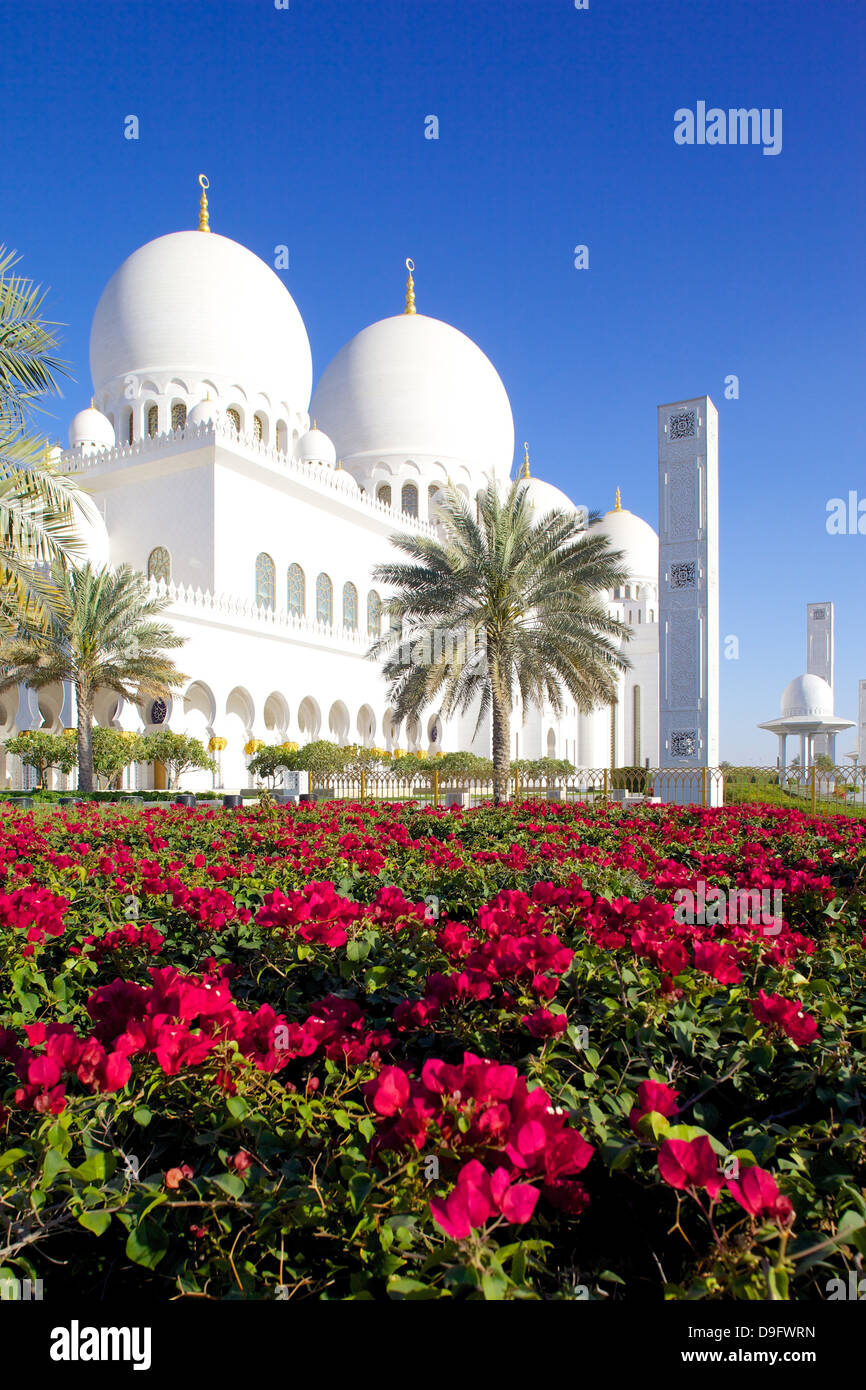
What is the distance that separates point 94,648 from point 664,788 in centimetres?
1136

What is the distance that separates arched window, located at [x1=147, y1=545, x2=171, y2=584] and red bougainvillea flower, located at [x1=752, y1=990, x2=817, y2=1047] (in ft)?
85.1

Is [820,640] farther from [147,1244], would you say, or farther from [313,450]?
[147,1244]

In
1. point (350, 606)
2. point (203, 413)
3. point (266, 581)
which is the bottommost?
point (350, 606)

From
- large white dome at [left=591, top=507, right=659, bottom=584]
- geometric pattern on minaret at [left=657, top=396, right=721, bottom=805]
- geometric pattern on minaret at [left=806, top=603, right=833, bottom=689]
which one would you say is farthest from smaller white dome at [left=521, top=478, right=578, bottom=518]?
geometric pattern on minaret at [left=657, top=396, right=721, bottom=805]

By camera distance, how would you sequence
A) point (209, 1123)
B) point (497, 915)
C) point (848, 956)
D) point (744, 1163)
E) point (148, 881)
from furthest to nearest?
1. point (148, 881)
2. point (848, 956)
3. point (497, 915)
4. point (209, 1123)
5. point (744, 1163)

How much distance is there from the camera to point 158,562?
26.2 meters

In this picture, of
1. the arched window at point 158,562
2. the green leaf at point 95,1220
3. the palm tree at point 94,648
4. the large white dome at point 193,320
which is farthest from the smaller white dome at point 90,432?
the green leaf at point 95,1220

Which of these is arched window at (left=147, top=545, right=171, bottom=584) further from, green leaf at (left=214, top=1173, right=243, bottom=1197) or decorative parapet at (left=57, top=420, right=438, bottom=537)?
green leaf at (left=214, top=1173, right=243, bottom=1197)

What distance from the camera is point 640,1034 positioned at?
5.64 feet

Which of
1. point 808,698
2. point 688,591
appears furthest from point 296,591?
point 808,698
